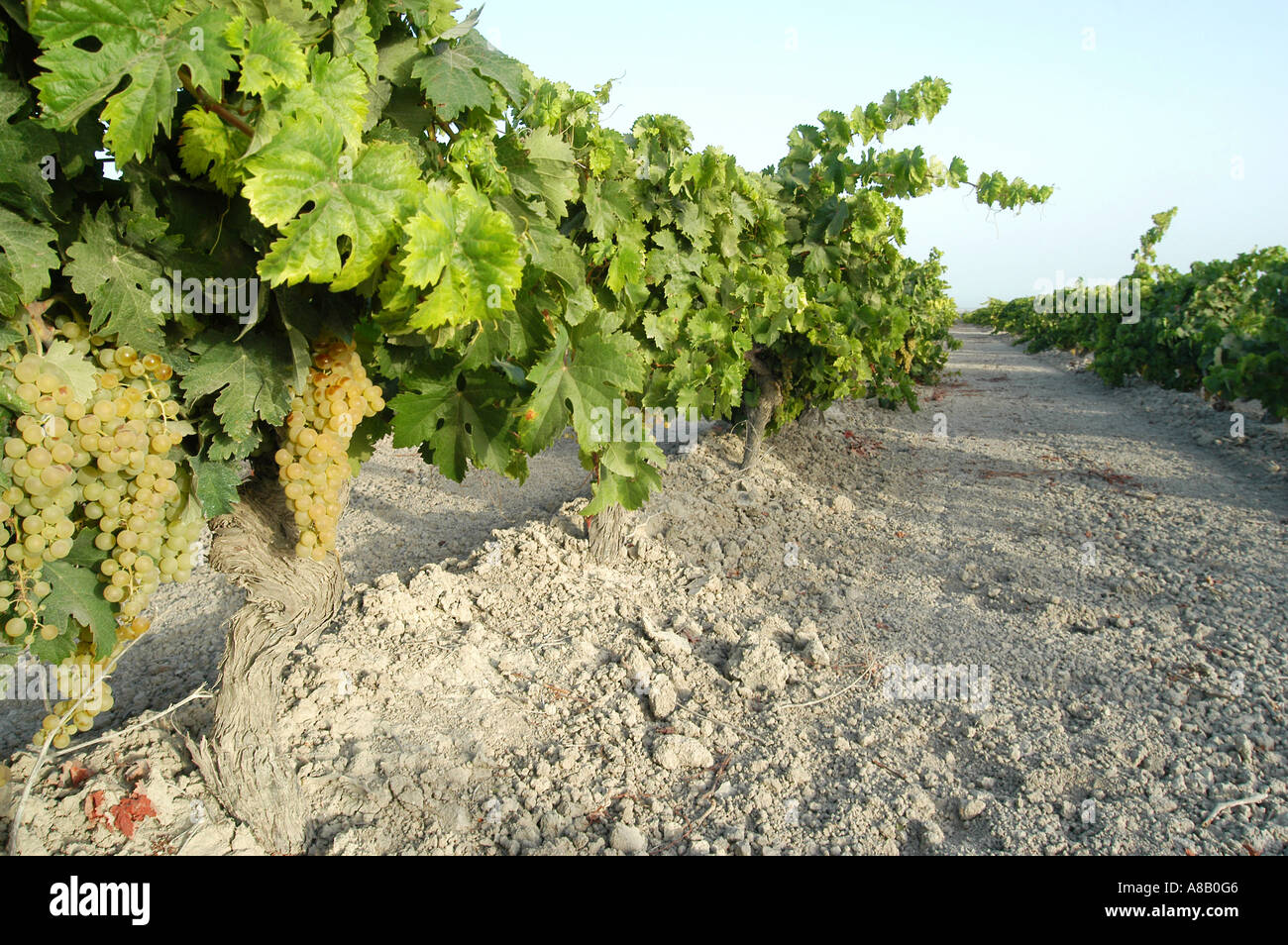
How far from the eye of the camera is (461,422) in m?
2.39

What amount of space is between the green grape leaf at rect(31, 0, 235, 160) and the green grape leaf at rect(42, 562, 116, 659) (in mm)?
1042

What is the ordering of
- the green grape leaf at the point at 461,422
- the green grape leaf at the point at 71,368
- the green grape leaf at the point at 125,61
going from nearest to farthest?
the green grape leaf at the point at 125,61 → the green grape leaf at the point at 71,368 → the green grape leaf at the point at 461,422

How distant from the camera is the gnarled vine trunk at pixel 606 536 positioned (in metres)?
4.66

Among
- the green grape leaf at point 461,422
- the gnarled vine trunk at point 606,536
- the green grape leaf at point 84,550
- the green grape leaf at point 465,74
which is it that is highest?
the green grape leaf at point 465,74

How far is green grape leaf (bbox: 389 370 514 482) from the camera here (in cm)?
228

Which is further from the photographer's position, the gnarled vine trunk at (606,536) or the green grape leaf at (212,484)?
the gnarled vine trunk at (606,536)

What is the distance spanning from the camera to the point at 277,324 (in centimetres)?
199

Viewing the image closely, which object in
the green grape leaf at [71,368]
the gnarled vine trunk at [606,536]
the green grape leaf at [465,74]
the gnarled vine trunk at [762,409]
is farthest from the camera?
the gnarled vine trunk at [762,409]

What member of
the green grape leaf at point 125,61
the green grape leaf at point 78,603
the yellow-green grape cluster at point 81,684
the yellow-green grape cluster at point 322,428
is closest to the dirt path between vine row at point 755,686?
the yellow-green grape cluster at point 81,684

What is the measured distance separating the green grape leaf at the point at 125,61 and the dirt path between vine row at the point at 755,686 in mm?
1945

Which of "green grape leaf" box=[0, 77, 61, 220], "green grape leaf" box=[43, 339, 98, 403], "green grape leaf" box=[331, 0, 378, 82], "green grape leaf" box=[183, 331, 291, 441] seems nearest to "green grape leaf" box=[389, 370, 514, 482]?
"green grape leaf" box=[183, 331, 291, 441]

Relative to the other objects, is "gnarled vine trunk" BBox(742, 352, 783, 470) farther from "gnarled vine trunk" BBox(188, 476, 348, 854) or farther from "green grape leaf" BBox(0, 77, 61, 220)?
"green grape leaf" BBox(0, 77, 61, 220)

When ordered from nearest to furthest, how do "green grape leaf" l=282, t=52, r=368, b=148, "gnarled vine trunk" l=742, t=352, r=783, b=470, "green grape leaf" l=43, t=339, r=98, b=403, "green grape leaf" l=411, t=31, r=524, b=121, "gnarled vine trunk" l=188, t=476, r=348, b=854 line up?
"green grape leaf" l=282, t=52, r=368, b=148
"green grape leaf" l=43, t=339, r=98, b=403
"green grape leaf" l=411, t=31, r=524, b=121
"gnarled vine trunk" l=188, t=476, r=348, b=854
"gnarled vine trunk" l=742, t=352, r=783, b=470

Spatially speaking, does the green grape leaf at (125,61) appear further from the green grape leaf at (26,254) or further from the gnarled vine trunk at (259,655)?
the gnarled vine trunk at (259,655)
